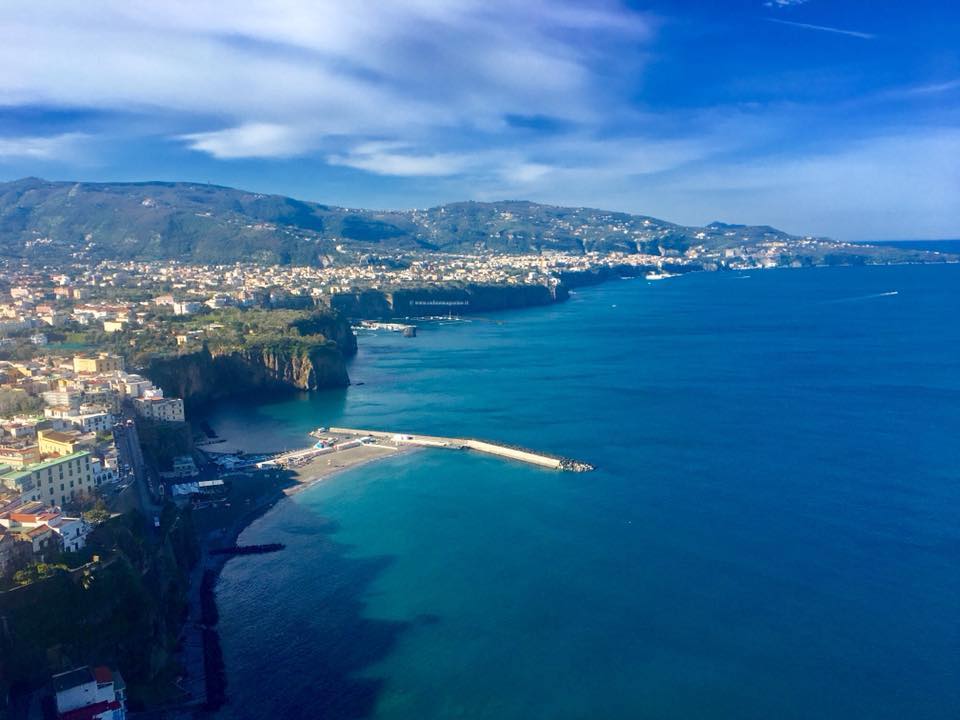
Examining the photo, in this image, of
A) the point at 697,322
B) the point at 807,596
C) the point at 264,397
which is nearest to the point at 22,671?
the point at 807,596

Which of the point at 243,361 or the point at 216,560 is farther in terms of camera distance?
the point at 243,361

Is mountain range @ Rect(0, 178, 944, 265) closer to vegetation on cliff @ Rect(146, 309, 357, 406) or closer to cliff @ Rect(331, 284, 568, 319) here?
cliff @ Rect(331, 284, 568, 319)

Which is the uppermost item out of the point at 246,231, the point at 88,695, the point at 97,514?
the point at 246,231

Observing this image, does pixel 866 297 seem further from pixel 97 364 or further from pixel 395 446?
pixel 97 364

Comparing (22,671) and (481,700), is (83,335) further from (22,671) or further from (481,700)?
(481,700)

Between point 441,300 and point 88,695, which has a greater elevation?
point 441,300

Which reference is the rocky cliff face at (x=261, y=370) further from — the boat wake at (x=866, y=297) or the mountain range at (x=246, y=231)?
the mountain range at (x=246, y=231)

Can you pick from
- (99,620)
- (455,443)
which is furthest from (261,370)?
(99,620)
